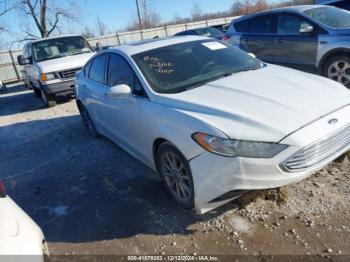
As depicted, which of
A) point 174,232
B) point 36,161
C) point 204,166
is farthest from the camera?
point 36,161

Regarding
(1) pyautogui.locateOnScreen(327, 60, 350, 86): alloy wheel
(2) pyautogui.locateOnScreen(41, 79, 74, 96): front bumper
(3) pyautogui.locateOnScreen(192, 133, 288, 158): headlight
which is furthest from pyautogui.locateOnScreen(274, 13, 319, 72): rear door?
(2) pyautogui.locateOnScreen(41, 79, 74, 96): front bumper

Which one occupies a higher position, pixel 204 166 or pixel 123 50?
pixel 123 50

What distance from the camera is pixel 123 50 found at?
439 centimetres

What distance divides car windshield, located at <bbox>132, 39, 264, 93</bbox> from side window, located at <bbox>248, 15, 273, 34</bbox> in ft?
11.3

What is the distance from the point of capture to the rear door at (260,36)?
Result: 7438 millimetres

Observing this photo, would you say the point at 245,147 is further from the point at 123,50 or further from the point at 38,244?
the point at 123,50

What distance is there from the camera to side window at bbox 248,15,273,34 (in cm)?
750

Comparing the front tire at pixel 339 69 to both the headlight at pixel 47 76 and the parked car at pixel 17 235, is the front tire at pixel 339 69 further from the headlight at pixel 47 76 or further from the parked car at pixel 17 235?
the headlight at pixel 47 76

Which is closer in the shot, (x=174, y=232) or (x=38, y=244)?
(x=38, y=244)

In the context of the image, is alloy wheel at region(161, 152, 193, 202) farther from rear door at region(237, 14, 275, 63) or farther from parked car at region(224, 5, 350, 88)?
rear door at region(237, 14, 275, 63)

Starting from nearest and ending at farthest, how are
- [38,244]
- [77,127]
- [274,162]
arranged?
1. [38,244]
2. [274,162]
3. [77,127]

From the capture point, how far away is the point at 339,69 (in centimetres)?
620

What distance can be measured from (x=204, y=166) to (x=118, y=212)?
52.7 inches

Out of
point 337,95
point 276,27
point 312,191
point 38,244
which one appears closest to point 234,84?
point 337,95
